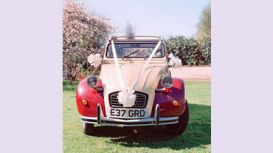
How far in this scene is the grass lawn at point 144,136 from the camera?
205 inches

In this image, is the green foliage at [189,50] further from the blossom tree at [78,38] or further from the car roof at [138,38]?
the blossom tree at [78,38]

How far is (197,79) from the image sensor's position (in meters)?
5.61

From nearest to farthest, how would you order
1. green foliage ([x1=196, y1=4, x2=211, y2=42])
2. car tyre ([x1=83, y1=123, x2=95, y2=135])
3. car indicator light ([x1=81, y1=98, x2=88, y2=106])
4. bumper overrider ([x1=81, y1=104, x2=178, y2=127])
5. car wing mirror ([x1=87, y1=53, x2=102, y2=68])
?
bumper overrider ([x1=81, y1=104, x2=178, y2=127]) → car indicator light ([x1=81, y1=98, x2=88, y2=106]) → car tyre ([x1=83, y1=123, x2=95, y2=135]) → green foliage ([x1=196, y1=4, x2=211, y2=42]) → car wing mirror ([x1=87, y1=53, x2=102, y2=68])

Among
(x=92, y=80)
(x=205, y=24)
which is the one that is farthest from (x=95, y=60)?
(x=205, y=24)

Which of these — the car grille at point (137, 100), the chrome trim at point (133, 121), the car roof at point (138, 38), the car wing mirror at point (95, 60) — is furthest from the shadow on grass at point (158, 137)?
the car roof at point (138, 38)

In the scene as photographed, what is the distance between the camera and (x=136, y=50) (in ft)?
18.6

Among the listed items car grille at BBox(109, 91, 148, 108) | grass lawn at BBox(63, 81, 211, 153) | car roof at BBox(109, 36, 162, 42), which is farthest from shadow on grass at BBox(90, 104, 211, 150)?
car roof at BBox(109, 36, 162, 42)

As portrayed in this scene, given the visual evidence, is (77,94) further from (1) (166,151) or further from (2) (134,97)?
(1) (166,151)

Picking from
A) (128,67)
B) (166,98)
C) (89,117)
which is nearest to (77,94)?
(89,117)

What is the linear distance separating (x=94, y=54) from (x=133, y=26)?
24.0 inches

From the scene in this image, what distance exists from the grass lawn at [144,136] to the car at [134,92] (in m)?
0.12

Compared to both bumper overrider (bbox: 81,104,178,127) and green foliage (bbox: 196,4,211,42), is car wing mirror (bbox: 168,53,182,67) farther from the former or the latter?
bumper overrider (bbox: 81,104,178,127)

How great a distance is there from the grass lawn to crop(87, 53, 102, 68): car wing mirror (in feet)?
1.17

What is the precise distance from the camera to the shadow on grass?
5250mm
